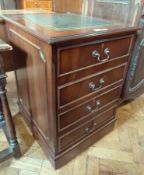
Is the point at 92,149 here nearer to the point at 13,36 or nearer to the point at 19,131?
the point at 19,131

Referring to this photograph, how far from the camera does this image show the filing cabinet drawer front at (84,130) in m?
1.01

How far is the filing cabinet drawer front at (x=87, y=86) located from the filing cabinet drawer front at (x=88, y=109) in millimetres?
70

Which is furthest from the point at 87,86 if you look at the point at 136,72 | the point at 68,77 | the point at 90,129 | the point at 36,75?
the point at 136,72

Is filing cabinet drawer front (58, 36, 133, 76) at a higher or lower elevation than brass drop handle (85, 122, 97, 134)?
higher

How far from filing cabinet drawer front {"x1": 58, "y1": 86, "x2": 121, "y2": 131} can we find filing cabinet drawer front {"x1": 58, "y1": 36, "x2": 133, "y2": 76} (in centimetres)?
25

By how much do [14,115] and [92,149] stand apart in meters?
0.72

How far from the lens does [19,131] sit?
4.35ft

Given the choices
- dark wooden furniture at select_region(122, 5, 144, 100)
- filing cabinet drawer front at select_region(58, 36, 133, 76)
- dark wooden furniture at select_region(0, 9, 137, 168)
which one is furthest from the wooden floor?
filing cabinet drawer front at select_region(58, 36, 133, 76)

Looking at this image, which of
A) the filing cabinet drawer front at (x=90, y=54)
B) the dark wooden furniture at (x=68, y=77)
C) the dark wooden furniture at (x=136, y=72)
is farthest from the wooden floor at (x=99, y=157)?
the filing cabinet drawer front at (x=90, y=54)

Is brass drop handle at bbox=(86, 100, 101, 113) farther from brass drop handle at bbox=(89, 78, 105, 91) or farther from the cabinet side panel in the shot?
the cabinet side panel

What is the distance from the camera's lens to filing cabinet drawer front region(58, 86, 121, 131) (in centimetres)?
92

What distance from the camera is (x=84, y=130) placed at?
43.8 inches

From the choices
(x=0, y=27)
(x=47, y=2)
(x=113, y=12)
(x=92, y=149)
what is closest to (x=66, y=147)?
(x=92, y=149)

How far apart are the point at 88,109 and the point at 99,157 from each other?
388 mm
